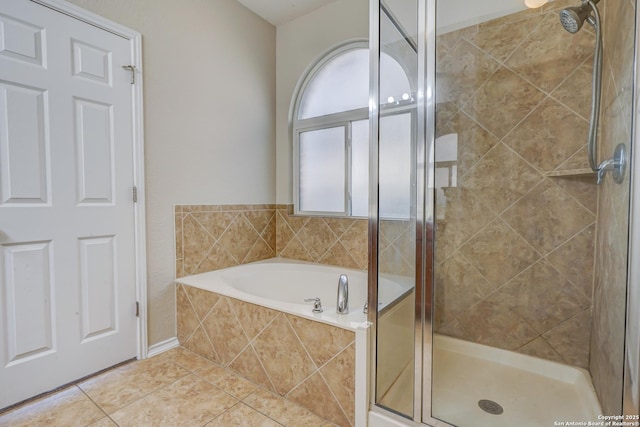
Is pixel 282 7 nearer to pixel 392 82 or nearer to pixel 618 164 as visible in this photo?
pixel 392 82

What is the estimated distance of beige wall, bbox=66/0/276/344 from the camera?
1.96 meters

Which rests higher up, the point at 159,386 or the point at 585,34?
the point at 585,34

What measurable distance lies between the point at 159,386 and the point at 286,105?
7.99ft

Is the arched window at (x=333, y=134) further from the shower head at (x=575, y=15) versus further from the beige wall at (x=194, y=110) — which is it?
the shower head at (x=575, y=15)

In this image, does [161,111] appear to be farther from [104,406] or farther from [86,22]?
[104,406]

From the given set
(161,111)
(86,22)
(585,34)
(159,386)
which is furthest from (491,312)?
(86,22)

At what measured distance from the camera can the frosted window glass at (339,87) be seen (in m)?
2.51

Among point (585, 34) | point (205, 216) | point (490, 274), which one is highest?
point (585, 34)

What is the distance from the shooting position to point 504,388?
1.60 meters

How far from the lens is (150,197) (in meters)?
1.96

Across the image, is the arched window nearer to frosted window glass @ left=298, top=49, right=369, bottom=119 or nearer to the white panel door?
frosted window glass @ left=298, top=49, right=369, bottom=119

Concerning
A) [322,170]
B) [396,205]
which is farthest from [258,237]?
[396,205]

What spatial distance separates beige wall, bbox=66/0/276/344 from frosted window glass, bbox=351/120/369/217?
871 mm

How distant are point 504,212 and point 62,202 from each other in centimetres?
257
